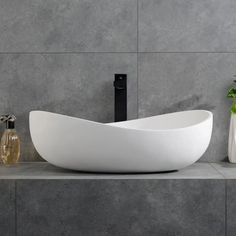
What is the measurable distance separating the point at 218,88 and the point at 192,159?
44 cm

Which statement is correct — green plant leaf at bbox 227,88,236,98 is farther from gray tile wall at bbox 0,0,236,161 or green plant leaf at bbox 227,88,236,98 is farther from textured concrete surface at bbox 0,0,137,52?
textured concrete surface at bbox 0,0,137,52

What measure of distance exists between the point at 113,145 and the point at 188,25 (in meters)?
0.69

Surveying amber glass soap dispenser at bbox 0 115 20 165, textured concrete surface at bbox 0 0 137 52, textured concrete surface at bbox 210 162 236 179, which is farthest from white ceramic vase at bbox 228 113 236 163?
amber glass soap dispenser at bbox 0 115 20 165

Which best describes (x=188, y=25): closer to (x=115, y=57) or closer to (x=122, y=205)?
(x=115, y=57)

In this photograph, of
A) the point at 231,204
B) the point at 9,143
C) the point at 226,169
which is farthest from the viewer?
the point at 9,143

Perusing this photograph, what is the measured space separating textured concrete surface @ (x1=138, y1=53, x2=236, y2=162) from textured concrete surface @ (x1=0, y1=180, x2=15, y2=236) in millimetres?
668

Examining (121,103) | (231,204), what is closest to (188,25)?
(121,103)

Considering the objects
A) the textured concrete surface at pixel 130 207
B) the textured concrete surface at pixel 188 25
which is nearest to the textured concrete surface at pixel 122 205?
the textured concrete surface at pixel 130 207

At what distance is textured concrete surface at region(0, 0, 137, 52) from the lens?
77.8 inches

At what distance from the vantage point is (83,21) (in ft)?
6.50

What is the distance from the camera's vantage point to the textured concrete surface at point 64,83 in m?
1.99

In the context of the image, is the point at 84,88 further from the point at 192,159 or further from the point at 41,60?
the point at 192,159

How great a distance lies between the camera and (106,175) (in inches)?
63.1

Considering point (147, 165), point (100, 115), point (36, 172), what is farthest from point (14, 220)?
point (100, 115)
